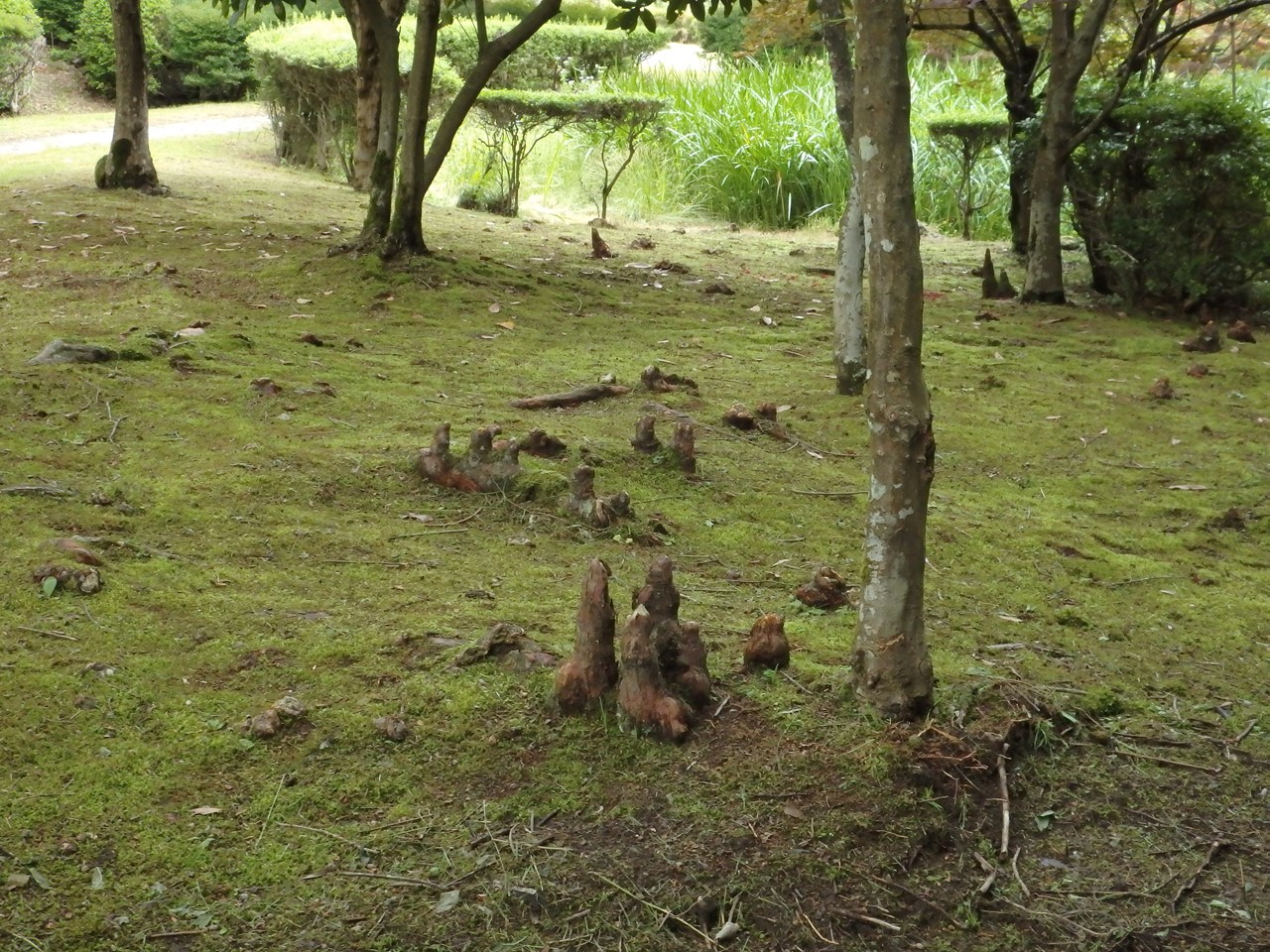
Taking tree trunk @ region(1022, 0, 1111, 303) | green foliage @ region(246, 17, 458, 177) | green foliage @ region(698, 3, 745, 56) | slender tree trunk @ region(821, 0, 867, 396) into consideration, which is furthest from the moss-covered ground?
green foliage @ region(698, 3, 745, 56)

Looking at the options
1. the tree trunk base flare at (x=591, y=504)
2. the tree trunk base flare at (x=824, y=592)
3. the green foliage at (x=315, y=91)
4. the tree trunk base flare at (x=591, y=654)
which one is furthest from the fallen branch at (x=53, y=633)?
the green foliage at (x=315, y=91)

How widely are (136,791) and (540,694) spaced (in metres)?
0.93

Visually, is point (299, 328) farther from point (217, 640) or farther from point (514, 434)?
point (217, 640)

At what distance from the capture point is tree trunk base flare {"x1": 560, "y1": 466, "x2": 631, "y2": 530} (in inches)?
180

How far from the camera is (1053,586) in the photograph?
4598 mm

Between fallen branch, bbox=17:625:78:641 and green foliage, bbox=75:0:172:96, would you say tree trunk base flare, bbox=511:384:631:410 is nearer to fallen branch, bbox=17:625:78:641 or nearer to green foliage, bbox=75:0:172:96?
fallen branch, bbox=17:625:78:641

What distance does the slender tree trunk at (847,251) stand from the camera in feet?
20.3

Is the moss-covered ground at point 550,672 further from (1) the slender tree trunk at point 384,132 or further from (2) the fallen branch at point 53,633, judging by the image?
(1) the slender tree trunk at point 384,132

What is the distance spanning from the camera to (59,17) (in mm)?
24859

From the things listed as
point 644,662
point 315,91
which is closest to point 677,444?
point 644,662

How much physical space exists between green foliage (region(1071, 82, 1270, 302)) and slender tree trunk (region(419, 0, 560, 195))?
13.6 feet

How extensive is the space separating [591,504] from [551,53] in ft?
56.5

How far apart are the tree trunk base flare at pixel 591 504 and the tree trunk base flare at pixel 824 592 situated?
0.80 metres

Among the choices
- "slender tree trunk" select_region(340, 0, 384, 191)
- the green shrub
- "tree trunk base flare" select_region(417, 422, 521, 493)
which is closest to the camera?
"tree trunk base flare" select_region(417, 422, 521, 493)
